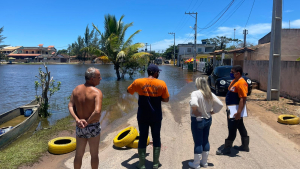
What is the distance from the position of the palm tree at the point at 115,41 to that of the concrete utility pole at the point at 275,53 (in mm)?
14739

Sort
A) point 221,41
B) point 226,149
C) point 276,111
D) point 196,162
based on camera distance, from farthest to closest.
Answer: point 221,41 → point 276,111 → point 226,149 → point 196,162

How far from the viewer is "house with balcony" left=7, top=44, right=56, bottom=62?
10000cm

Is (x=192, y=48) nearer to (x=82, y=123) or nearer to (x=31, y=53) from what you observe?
(x=31, y=53)

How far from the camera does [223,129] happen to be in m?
6.55

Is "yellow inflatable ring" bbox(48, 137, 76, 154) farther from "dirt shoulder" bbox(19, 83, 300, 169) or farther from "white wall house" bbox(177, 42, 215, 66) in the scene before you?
"white wall house" bbox(177, 42, 215, 66)

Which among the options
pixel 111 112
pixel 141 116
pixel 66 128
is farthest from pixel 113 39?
pixel 141 116

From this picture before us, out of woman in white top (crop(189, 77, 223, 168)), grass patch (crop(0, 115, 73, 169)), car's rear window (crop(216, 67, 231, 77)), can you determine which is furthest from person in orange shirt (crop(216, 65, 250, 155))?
car's rear window (crop(216, 67, 231, 77))

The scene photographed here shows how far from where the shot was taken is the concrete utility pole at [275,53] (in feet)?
32.7

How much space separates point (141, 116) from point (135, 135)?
1510mm

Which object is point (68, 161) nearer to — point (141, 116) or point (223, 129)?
point (141, 116)

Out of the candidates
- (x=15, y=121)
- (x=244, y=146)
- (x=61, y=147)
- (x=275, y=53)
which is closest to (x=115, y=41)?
(x=15, y=121)

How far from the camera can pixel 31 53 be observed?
347 ft

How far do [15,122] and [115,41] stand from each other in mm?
14603

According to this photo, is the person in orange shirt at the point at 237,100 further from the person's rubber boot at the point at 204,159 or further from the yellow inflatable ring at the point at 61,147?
the yellow inflatable ring at the point at 61,147
